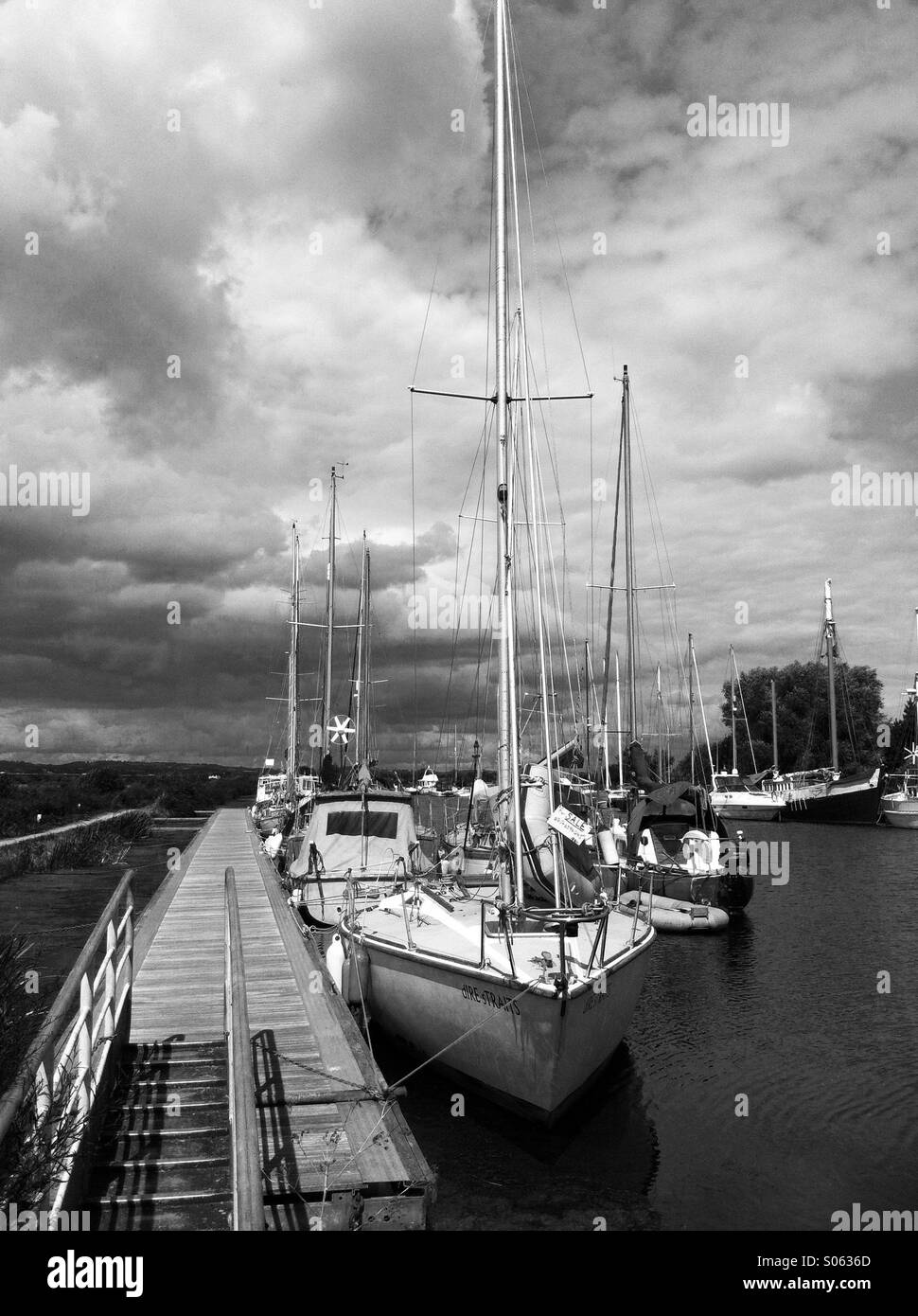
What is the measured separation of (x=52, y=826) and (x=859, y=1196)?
1619 inches

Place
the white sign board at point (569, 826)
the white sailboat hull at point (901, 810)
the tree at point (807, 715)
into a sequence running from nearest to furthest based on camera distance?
the white sign board at point (569, 826)
the white sailboat hull at point (901, 810)
the tree at point (807, 715)

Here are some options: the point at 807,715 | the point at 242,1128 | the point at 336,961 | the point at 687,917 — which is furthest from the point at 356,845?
the point at 807,715

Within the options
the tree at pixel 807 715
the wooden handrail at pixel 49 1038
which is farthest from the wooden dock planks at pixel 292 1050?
the tree at pixel 807 715

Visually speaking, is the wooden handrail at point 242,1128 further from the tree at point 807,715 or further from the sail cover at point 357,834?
the tree at point 807,715

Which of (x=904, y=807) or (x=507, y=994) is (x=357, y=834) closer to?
(x=507, y=994)

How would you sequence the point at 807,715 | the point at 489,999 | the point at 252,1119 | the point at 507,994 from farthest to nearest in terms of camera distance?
1. the point at 807,715
2. the point at 489,999
3. the point at 507,994
4. the point at 252,1119

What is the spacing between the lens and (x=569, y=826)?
11.5 metres

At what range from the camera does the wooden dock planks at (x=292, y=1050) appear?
7266 millimetres

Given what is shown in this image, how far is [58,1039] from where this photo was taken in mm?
7594

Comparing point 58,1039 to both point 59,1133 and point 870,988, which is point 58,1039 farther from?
point 870,988

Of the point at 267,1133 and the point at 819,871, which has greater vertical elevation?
the point at 267,1133

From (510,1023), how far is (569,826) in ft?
8.14

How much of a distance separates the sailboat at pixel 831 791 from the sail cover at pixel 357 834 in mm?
58628
